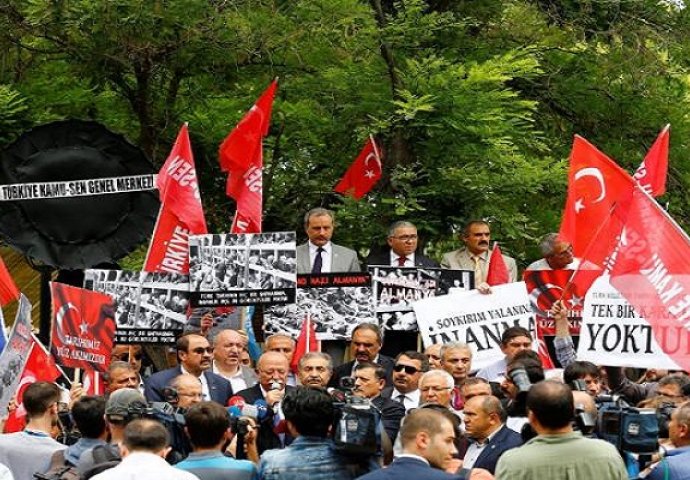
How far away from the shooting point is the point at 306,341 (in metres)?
16.5

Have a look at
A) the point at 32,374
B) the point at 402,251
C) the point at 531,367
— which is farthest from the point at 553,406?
the point at 402,251

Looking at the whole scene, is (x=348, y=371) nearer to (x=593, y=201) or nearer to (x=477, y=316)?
(x=477, y=316)

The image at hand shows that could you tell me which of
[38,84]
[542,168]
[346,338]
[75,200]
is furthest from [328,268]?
[38,84]

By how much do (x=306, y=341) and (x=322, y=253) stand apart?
1.43 metres

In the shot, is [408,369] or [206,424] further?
[408,369]

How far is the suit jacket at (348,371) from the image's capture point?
50.0 feet

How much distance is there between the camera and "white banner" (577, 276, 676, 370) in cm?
1508

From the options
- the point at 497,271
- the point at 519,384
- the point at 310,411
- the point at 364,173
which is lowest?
the point at 310,411

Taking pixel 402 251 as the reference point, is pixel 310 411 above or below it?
below

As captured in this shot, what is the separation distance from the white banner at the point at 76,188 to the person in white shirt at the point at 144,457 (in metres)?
8.10

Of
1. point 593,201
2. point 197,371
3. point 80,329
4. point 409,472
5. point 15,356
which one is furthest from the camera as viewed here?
point 593,201

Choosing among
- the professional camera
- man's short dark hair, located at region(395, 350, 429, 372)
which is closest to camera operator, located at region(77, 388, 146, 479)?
the professional camera

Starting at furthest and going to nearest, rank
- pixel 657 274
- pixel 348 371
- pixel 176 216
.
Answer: pixel 176 216 → pixel 348 371 → pixel 657 274

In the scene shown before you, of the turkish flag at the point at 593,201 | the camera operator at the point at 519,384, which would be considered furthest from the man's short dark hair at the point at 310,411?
the turkish flag at the point at 593,201
